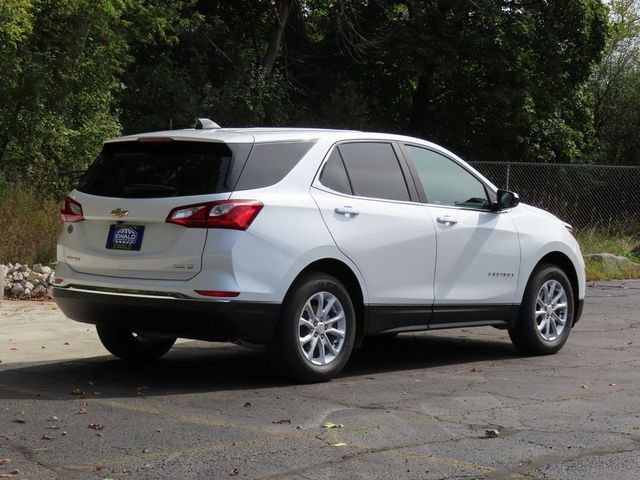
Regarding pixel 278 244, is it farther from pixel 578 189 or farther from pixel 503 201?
pixel 578 189

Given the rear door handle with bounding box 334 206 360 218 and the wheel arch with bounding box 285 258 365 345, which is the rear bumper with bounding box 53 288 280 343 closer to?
the wheel arch with bounding box 285 258 365 345

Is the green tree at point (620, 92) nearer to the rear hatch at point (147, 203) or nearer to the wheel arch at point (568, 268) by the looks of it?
the wheel arch at point (568, 268)

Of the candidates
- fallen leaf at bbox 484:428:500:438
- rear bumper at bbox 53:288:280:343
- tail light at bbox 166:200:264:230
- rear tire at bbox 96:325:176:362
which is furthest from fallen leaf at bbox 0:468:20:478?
rear tire at bbox 96:325:176:362

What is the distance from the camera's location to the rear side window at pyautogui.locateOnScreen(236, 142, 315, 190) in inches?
284

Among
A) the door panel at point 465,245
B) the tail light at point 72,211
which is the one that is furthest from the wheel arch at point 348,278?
the tail light at point 72,211

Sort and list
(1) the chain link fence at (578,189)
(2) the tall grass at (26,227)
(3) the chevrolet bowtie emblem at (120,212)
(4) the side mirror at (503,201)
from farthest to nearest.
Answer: (1) the chain link fence at (578,189)
(2) the tall grass at (26,227)
(4) the side mirror at (503,201)
(3) the chevrolet bowtie emblem at (120,212)

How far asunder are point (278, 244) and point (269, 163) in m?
0.62

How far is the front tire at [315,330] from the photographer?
721 centimetres

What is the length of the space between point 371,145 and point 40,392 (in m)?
3.08

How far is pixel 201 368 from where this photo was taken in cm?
827

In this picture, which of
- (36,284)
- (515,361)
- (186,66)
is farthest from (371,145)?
(186,66)

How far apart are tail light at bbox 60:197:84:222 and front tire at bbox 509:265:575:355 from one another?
12.4ft

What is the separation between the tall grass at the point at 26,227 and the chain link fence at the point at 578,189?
8.87 meters

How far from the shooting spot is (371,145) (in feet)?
27.0
